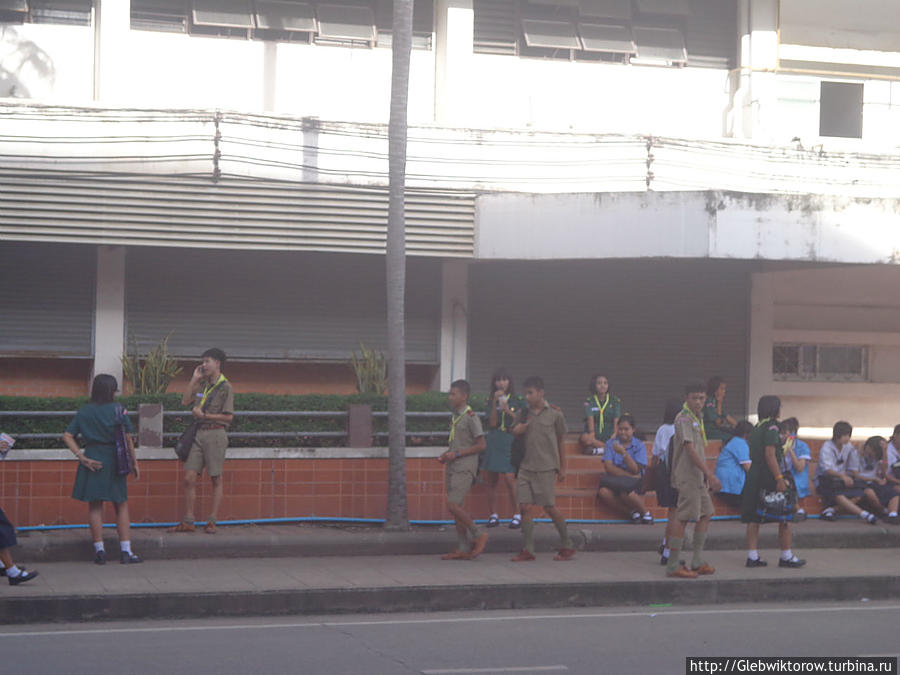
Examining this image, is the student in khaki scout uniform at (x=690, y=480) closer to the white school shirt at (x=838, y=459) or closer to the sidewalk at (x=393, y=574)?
the sidewalk at (x=393, y=574)

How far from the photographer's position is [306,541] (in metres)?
12.4

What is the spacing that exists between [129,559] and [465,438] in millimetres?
3423

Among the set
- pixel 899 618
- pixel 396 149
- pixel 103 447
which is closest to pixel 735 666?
pixel 899 618

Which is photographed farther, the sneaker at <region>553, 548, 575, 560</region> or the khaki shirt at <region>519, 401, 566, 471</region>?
the sneaker at <region>553, 548, 575, 560</region>

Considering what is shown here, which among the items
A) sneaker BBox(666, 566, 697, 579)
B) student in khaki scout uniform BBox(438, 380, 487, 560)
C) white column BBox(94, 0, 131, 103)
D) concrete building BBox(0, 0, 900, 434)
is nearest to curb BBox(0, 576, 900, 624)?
sneaker BBox(666, 566, 697, 579)

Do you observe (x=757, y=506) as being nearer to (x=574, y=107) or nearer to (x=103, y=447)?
(x=103, y=447)

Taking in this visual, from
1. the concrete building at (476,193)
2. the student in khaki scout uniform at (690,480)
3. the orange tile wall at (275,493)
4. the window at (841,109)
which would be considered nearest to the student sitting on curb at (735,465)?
the orange tile wall at (275,493)

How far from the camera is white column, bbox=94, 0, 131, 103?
16000mm

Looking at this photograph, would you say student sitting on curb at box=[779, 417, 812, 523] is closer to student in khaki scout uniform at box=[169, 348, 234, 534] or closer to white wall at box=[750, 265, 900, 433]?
white wall at box=[750, 265, 900, 433]

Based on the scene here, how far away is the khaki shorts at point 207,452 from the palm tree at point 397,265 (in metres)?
1.84

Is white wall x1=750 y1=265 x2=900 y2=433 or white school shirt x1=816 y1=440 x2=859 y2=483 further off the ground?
white wall x1=750 y1=265 x2=900 y2=433

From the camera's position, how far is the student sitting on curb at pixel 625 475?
14.0 m

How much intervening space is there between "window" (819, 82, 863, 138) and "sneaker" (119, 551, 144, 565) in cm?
1243

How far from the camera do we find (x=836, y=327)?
18.9 meters
